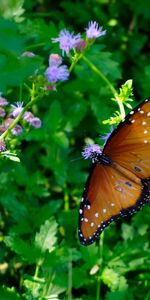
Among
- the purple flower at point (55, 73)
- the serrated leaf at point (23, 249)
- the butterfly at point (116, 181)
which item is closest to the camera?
the purple flower at point (55, 73)

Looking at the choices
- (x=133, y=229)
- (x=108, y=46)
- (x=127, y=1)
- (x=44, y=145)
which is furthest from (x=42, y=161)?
(x=127, y=1)

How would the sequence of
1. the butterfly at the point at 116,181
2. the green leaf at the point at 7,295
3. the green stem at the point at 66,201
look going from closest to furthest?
the butterfly at the point at 116,181 < the green leaf at the point at 7,295 < the green stem at the point at 66,201

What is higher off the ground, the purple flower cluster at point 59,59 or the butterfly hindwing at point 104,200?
the purple flower cluster at point 59,59

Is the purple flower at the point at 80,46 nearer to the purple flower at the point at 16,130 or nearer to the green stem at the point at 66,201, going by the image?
the purple flower at the point at 16,130

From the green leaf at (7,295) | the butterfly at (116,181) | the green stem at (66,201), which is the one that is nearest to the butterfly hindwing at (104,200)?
the butterfly at (116,181)

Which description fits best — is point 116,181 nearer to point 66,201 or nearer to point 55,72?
point 55,72

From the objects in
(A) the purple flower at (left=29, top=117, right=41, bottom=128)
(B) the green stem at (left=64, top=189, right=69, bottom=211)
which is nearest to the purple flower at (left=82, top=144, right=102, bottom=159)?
(A) the purple flower at (left=29, top=117, right=41, bottom=128)

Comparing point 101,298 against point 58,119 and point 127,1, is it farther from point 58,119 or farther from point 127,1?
point 127,1
